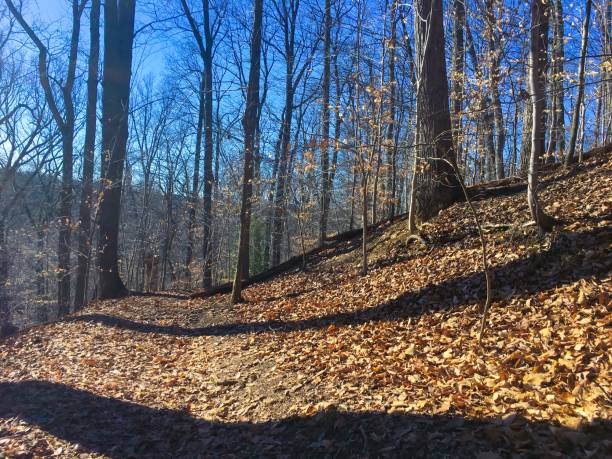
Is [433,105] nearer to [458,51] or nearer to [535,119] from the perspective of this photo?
[535,119]

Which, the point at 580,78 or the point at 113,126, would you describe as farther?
the point at 113,126

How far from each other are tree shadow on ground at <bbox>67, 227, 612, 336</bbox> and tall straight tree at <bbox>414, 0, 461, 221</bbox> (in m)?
3.14

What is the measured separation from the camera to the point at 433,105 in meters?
8.93

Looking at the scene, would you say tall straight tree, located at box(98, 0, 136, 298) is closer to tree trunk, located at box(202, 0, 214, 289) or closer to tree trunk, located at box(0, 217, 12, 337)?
tree trunk, located at box(0, 217, 12, 337)

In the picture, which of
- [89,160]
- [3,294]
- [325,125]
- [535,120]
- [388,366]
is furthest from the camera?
[89,160]

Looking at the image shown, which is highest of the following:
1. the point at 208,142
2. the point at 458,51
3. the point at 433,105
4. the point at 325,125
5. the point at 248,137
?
the point at 458,51

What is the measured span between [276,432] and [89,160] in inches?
522

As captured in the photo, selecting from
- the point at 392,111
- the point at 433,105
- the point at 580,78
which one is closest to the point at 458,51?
the point at 392,111

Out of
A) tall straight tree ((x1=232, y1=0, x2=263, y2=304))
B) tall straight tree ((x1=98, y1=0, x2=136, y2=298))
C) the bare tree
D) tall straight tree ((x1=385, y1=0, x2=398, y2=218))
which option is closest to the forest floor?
the bare tree

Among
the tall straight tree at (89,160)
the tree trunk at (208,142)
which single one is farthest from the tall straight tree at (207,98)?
the tall straight tree at (89,160)

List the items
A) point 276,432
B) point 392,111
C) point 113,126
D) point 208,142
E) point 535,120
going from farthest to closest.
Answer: point 208,142
point 113,126
point 392,111
point 535,120
point 276,432

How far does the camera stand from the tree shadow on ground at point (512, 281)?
5.17m

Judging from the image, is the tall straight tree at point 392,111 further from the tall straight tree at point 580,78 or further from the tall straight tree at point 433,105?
the tall straight tree at point 580,78

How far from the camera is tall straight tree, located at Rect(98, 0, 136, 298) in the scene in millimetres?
13117
